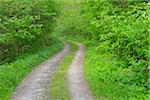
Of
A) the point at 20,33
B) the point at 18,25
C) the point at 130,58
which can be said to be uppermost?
the point at 18,25

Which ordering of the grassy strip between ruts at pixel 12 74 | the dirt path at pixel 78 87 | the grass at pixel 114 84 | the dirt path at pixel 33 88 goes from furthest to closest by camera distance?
the grassy strip between ruts at pixel 12 74
the dirt path at pixel 33 88
the dirt path at pixel 78 87
the grass at pixel 114 84

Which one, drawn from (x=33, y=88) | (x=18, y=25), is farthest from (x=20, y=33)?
(x=33, y=88)

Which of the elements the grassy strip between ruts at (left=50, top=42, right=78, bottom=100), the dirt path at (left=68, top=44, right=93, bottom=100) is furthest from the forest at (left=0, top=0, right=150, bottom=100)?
the dirt path at (left=68, top=44, right=93, bottom=100)

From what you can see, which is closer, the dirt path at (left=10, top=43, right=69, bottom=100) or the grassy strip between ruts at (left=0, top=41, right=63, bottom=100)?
the dirt path at (left=10, top=43, right=69, bottom=100)

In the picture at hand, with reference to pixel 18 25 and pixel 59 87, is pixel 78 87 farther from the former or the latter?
pixel 18 25

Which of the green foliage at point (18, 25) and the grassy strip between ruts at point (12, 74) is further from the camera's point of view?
the green foliage at point (18, 25)

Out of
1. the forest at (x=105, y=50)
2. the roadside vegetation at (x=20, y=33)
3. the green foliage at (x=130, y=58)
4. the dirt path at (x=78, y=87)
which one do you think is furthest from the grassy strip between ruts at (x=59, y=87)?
the roadside vegetation at (x=20, y=33)

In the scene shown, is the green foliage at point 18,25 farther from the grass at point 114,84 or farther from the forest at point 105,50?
the grass at point 114,84

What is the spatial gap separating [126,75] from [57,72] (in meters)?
6.54

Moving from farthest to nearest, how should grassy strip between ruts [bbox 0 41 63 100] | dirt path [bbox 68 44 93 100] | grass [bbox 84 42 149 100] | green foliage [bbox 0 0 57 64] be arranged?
green foliage [bbox 0 0 57 64], grassy strip between ruts [bbox 0 41 63 100], dirt path [bbox 68 44 93 100], grass [bbox 84 42 149 100]

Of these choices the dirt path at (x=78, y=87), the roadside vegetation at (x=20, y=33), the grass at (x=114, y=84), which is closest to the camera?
the grass at (x=114, y=84)

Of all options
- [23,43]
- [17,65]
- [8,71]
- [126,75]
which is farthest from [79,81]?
[23,43]

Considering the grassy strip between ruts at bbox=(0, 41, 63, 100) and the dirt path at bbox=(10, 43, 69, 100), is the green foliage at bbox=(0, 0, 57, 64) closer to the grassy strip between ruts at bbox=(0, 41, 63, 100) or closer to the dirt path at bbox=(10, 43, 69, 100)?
the grassy strip between ruts at bbox=(0, 41, 63, 100)

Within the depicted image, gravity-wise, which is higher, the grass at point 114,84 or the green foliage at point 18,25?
the green foliage at point 18,25
